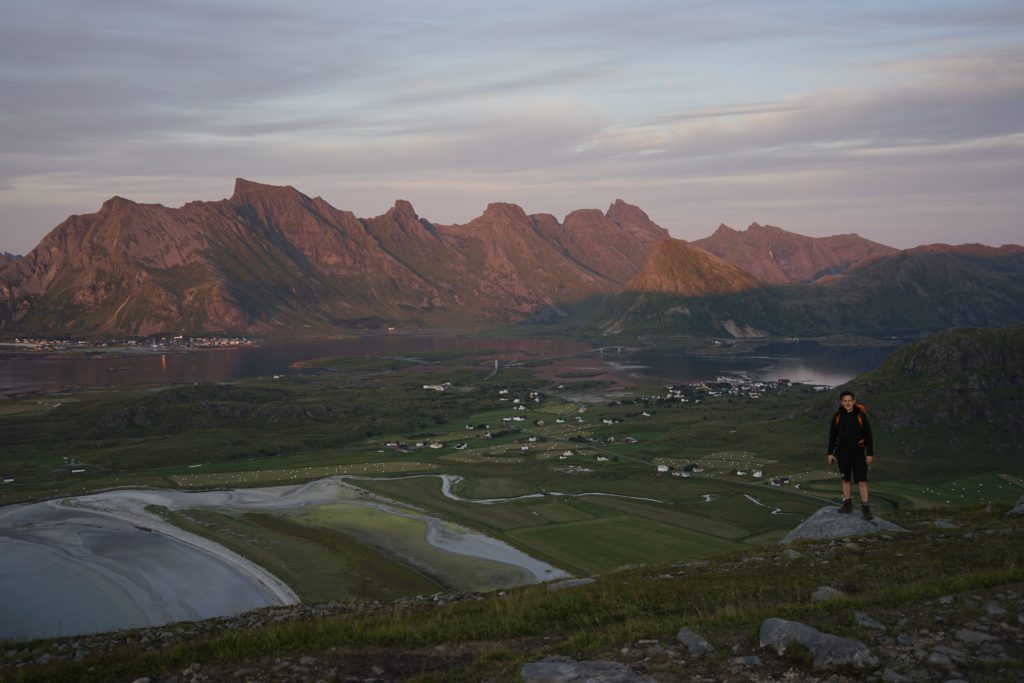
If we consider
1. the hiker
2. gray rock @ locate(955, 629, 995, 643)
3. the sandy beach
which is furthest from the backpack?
the sandy beach

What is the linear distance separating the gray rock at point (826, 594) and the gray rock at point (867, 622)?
171cm

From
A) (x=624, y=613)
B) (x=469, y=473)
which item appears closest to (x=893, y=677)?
(x=624, y=613)

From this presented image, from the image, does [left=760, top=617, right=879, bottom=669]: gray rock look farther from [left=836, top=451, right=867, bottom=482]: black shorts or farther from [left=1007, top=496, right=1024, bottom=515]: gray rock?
[left=1007, top=496, right=1024, bottom=515]: gray rock

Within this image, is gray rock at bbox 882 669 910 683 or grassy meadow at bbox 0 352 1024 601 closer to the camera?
gray rock at bbox 882 669 910 683

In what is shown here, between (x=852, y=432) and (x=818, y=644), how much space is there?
13450 millimetres

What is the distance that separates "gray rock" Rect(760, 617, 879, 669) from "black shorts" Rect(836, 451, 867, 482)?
1207cm

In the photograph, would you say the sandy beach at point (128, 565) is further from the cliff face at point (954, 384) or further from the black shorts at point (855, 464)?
the cliff face at point (954, 384)

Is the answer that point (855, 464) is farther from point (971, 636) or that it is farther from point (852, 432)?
point (971, 636)

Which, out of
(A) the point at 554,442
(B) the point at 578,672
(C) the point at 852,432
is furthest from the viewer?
(A) the point at 554,442

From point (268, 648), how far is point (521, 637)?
5910 mm

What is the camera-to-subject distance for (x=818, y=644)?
14.2 meters

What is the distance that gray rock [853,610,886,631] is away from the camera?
15323 mm

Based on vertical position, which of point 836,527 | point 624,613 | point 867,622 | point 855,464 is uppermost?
point 855,464

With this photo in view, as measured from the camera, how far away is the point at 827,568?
2141cm
